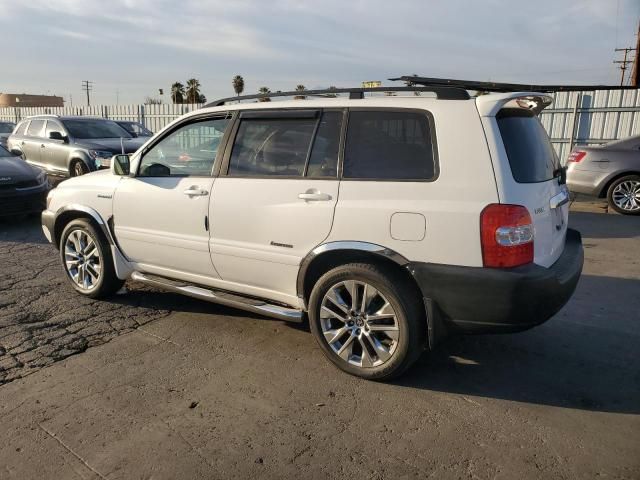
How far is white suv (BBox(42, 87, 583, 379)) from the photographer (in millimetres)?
2955

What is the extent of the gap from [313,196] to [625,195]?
8.13 m

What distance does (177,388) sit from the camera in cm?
330

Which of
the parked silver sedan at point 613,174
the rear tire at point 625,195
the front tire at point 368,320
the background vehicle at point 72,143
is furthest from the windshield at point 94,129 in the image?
the rear tire at point 625,195

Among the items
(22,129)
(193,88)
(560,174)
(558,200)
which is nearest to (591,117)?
(560,174)

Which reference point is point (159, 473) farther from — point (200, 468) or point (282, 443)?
point (282, 443)

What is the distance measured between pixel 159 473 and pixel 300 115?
2.41m

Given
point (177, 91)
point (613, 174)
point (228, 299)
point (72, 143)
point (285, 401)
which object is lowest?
point (285, 401)

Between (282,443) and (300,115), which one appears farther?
(300,115)

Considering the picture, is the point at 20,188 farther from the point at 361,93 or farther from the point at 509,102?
the point at 509,102

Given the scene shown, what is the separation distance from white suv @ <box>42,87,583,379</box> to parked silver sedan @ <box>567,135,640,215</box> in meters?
6.32

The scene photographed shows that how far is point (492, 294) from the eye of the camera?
9.58ft

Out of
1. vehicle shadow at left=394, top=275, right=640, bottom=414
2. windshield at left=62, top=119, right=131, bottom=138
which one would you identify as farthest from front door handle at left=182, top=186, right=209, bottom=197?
windshield at left=62, top=119, right=131, bottom=138

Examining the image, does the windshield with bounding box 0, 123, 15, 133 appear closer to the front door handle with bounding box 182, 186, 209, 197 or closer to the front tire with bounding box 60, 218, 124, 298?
the front tire with bounding box 60, 218, 124, 298

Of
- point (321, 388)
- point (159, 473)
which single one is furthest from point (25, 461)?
point (321, 388)
